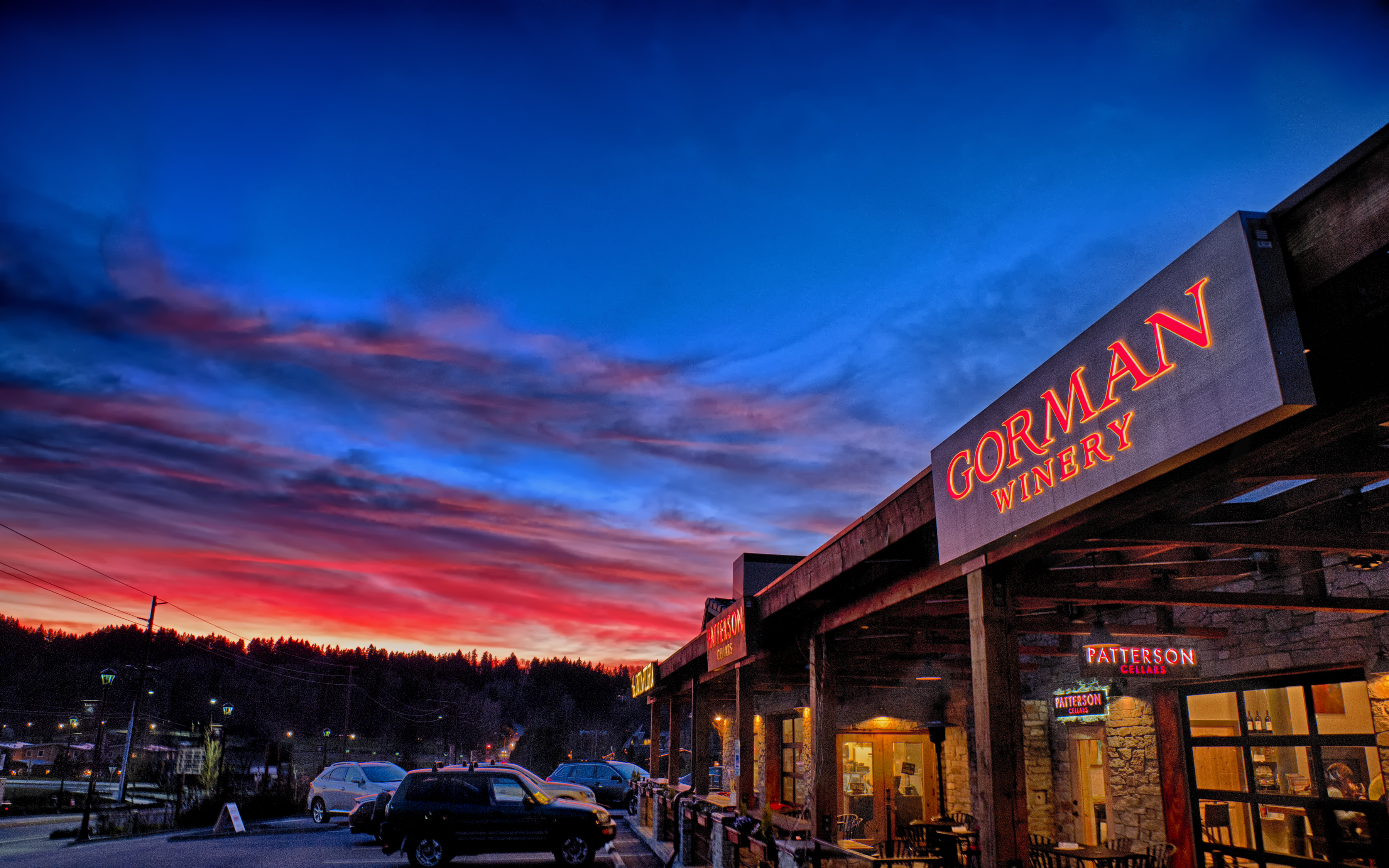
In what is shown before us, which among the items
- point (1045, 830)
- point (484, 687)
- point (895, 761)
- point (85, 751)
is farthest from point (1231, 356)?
point (484, 687)

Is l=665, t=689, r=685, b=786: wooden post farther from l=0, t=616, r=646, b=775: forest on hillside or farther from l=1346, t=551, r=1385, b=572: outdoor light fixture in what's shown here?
l=0, t=616, r=646, b=775: forest on hillside

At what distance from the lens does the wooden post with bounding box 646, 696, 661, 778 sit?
87.5 feet

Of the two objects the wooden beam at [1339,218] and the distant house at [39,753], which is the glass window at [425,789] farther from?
the distant house at [39,753]

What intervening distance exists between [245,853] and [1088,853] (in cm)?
1448

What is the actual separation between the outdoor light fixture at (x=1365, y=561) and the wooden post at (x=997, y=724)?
2.98m

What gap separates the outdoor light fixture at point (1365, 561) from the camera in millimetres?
A: 7297

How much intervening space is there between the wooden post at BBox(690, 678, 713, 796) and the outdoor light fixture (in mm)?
11975

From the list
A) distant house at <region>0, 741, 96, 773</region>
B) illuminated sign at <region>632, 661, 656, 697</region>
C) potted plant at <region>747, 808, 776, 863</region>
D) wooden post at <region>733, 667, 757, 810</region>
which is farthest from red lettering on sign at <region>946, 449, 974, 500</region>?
distant house at <region>0, 741, 96, 773</region>

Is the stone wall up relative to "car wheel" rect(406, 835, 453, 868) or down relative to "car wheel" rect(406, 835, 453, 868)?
up

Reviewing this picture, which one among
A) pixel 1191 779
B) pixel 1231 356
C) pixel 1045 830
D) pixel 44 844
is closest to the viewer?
pixel 1231 356

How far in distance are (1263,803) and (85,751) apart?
100.0 meters

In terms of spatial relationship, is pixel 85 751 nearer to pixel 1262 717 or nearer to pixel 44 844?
pixel 44 844

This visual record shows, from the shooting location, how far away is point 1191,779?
11227 mm

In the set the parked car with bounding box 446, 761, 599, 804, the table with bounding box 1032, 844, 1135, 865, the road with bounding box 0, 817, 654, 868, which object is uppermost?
the parked car with bounding box 446, 761, 599, 804
